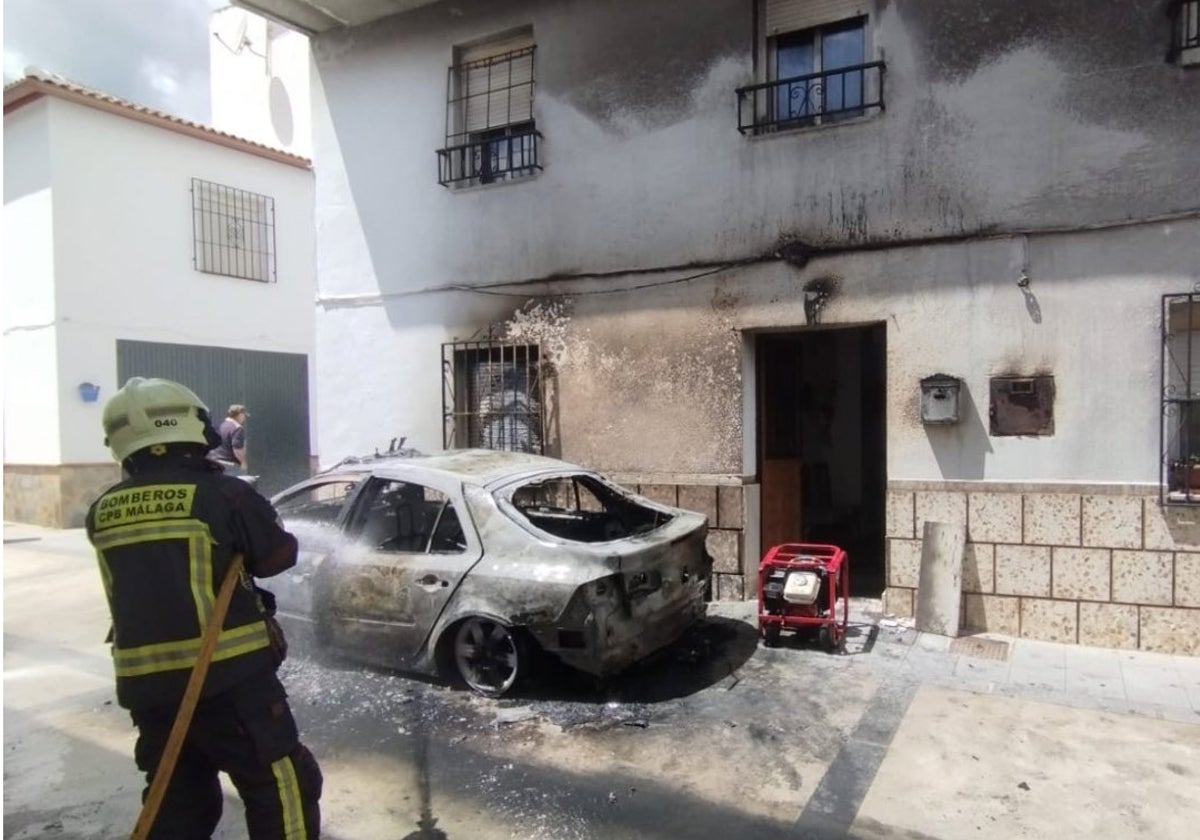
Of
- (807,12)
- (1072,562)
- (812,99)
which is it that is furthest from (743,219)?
(1072,562)

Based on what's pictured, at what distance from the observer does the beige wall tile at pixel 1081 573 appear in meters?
5.25

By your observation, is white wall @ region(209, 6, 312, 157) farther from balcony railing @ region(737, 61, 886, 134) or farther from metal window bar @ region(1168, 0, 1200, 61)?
metal window bar @ region(1168, 0, 1200, 61)

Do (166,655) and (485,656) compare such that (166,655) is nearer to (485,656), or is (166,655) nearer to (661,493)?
(485,656)

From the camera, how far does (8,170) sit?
11188 mm

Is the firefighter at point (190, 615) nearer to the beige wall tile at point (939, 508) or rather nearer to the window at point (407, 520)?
the window at point (407, 520)

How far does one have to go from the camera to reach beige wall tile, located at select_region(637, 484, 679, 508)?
6.67 metres

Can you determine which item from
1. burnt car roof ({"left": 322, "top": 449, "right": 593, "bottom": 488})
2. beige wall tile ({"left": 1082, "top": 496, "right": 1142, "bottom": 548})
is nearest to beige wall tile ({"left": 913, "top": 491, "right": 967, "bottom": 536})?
beige wall tile ({"left": 1082, "top": 496, "right": 1142, "bottom": 548})

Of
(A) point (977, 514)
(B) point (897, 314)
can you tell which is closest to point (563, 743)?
(A) point (977, 514)

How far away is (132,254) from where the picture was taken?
1156 centimetres

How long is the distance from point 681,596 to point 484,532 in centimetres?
131

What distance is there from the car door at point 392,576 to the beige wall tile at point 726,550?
251cm

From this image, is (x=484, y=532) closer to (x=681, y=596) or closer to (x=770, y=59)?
(x=681, y=596)

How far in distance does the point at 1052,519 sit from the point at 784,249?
2.78 metres

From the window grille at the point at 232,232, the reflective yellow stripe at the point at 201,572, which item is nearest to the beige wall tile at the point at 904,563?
the reflective yellow stripe at the point at 201,572
